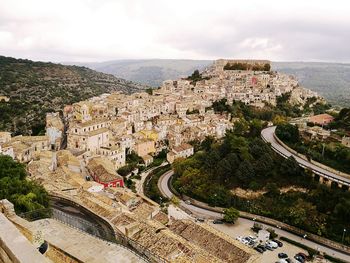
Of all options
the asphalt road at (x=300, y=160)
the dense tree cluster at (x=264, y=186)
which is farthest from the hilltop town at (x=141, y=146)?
the asphalt road at (x=300, y=160)

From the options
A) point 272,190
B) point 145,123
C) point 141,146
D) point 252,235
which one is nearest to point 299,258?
point 252,235

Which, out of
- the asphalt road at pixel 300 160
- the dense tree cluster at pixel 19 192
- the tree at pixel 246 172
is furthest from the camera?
the tree at pixel 246 172

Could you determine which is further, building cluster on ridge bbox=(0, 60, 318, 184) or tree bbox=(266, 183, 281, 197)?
building cluster on ridge bbox=(0, 60, 318, 184)

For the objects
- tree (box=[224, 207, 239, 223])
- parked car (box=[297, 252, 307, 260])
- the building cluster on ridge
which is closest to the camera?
parked car (box=[297, 252, 307, 260])

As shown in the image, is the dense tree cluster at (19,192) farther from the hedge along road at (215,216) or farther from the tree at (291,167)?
the tree at (291,167)

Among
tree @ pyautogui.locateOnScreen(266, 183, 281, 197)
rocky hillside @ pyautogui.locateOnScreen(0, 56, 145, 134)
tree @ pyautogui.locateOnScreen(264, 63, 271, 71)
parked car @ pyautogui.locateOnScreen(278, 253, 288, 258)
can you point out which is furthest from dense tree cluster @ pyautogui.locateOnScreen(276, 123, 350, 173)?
tree @ pyautogui.locateOnScreen(264, 63, 271, 71)

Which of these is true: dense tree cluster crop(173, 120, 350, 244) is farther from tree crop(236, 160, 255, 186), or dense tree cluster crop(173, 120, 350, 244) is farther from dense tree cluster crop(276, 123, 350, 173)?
dense tree cluster crop(276, 123, 350, 173)

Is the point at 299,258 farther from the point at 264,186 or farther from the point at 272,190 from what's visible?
the point at 264,186
